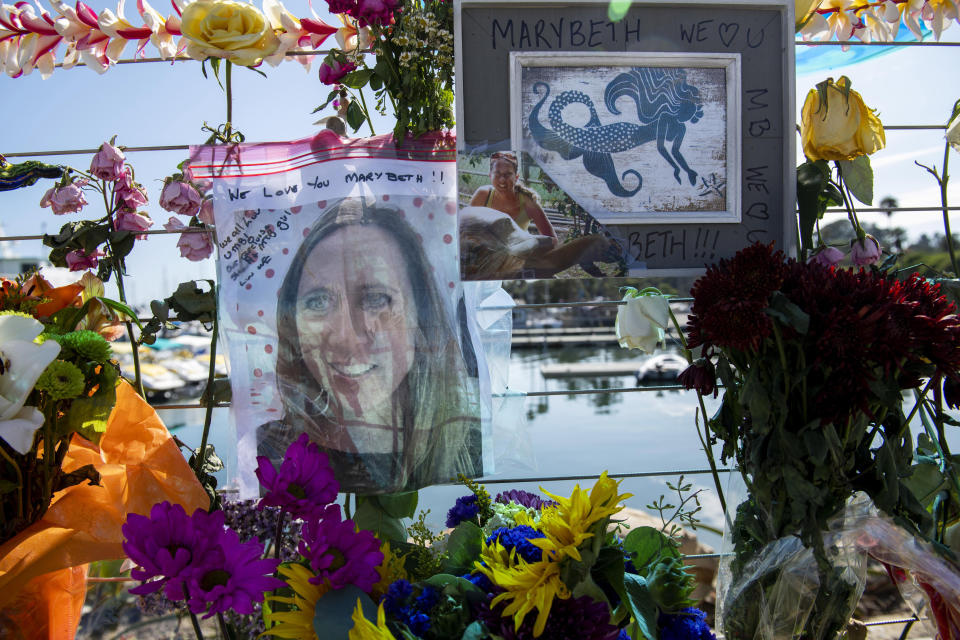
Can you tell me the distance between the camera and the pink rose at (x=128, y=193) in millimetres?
1034

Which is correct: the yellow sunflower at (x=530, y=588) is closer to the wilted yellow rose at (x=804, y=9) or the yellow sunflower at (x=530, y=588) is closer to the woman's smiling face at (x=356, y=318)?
the woman's smiling face at (x=356, y=318)

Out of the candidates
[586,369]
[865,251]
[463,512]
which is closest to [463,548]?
[463,512]

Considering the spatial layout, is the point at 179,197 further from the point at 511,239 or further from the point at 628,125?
the point at 628,125

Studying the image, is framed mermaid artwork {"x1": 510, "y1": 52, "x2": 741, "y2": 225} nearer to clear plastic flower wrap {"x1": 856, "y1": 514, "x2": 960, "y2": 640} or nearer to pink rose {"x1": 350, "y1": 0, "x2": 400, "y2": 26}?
pink rose {"x1": 350, "y1": 0, "x2": 400, "y2": 26}

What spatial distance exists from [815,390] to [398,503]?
0.61 m

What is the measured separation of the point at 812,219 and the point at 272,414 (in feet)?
2.93

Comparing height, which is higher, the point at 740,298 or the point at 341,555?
the point at 740,298

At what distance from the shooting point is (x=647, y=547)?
80 cm

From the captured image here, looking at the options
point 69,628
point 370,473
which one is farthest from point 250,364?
point 69,628

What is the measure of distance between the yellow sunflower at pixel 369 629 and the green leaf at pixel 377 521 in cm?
38

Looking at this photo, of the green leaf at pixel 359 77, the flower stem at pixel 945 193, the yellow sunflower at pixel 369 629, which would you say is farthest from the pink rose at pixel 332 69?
the flower stem at pixel 945 193

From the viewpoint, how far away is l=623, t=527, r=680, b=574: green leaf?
79 centimetres

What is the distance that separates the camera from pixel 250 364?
985 mm

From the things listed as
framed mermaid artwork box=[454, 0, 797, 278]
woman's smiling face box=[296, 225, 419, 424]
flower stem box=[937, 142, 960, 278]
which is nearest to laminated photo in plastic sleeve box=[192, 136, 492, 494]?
woman's smiling face box=[296, 225, 419, 424]
